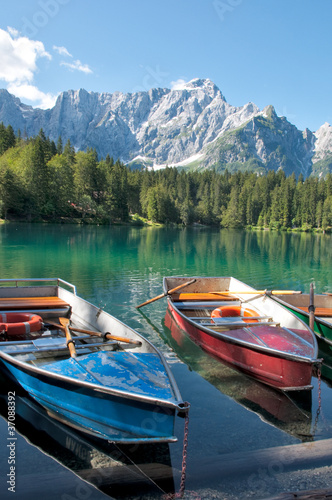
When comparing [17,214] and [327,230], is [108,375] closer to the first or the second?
[17,214]

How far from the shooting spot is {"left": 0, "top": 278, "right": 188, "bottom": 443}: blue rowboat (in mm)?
5688

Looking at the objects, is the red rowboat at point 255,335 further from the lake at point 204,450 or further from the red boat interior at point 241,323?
the lake at point 204,450

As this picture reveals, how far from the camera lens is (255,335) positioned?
9.81 meters

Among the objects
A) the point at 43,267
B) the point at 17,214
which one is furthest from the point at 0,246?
the point at 17,214

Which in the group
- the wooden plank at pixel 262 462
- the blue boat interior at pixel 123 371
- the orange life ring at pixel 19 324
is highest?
the blue boat interior at pixel 123 371

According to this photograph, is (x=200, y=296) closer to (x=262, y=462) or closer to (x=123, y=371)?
(x=123, y=371)

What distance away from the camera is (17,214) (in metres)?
79.7

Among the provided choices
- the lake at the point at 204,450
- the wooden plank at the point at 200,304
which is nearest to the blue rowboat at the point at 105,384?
the lake at the point at 204,450

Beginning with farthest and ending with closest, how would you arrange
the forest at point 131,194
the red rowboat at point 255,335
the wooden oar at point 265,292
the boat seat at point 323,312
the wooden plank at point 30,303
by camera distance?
the forest at point 131,194 → the wooden oar at point 265,292 → the boat seat at point 323,312 → the wooden plank at point 30,303 → the red rowboat at point 255,335

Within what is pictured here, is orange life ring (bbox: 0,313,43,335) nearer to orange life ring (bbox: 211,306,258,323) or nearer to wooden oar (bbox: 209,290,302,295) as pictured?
orange life ring (bbox: 211,306,258,323)

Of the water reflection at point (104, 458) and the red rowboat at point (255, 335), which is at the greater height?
the red rowboat at point (255, 335)

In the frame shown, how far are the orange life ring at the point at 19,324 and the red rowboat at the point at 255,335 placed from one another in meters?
4.98

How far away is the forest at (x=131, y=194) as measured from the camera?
272 ft

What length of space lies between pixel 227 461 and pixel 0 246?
1468 inches
